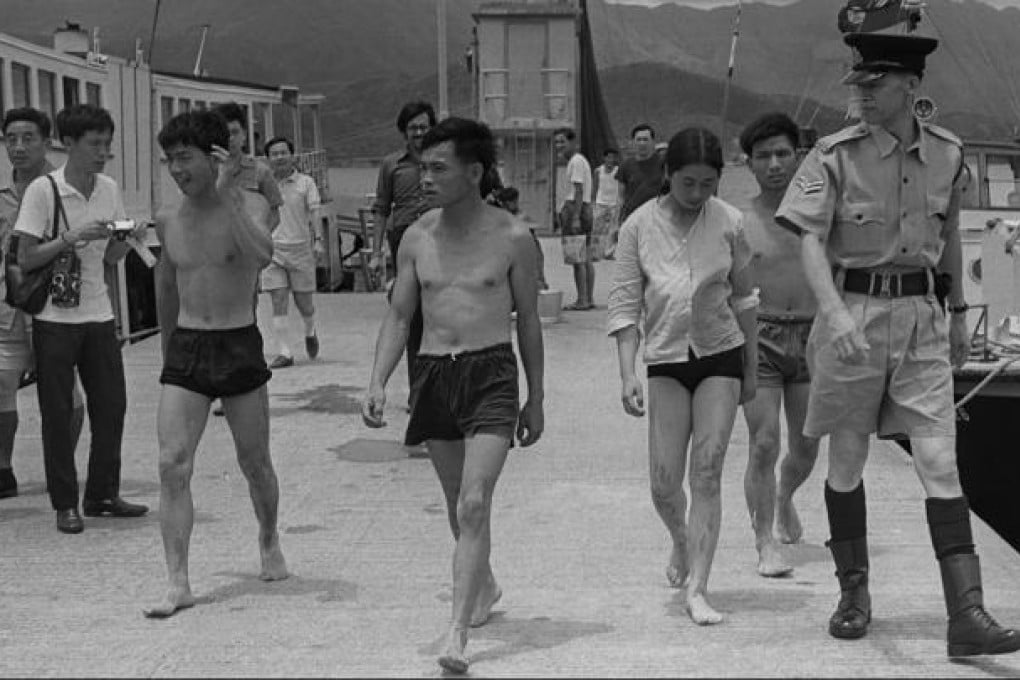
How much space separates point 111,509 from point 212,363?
6.25 ft

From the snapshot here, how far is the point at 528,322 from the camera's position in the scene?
5.72m

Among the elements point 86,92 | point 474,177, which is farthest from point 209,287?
point 86,92

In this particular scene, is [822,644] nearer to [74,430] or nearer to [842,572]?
[842,572]

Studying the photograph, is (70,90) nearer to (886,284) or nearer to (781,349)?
(781,349)

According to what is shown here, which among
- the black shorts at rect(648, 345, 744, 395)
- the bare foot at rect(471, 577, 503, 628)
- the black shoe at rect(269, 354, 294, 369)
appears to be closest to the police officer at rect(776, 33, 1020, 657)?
the black shorts at rect(648, 345, 744, 395)

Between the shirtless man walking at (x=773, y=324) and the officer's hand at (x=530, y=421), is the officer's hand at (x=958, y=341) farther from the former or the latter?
the officer's hand at (x=530, y=421)

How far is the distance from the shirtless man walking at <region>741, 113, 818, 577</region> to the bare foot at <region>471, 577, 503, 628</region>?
3.98 feet

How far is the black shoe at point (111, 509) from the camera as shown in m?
7.78

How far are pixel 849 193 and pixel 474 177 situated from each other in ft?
4.27

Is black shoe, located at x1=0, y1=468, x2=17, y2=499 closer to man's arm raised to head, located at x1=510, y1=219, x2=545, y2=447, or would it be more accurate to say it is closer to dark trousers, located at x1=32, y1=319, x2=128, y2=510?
dark trousers, located at x1=32, y1=319, x2=128, y2=510

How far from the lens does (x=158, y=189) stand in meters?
26.0

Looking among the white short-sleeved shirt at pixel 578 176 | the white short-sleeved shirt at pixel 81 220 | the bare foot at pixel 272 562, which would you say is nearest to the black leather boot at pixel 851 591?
the bare foot at pixel 272 562

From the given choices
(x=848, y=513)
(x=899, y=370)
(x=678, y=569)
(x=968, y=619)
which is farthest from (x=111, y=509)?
(x=968, y=619)

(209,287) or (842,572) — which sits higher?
(209,287)
